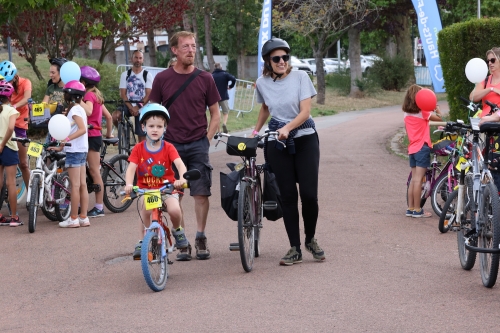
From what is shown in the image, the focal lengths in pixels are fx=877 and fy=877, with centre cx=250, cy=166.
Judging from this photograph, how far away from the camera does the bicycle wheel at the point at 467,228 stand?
7238 millimetres

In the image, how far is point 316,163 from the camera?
25.5 ft

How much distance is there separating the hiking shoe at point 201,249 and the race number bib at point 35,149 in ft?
9.27

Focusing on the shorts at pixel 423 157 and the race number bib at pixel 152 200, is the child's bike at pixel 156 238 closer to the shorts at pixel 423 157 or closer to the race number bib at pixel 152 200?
the race number bib at pixel 152 200

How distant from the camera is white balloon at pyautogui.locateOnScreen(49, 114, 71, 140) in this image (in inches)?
391

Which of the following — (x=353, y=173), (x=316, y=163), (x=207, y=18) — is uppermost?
(x=207, y=18)

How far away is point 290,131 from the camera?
25.1 ft

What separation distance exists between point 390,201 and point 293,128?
15.1ft

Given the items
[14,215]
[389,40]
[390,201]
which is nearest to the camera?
[14,215]

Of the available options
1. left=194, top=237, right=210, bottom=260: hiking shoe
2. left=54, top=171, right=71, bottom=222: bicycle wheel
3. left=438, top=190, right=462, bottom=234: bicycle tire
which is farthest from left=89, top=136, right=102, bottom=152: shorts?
left=438, top=190, right=462, bottom=234: bicycle tire

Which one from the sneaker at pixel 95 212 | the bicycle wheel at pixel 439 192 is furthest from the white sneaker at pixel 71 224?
the bicycle wheel at pixel 439 192

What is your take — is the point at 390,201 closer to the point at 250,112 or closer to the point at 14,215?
the point at 14,215

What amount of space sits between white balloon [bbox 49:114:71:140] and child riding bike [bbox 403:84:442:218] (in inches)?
160

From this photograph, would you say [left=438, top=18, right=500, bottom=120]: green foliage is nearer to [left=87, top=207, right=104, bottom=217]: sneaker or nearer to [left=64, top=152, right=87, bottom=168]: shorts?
[left=87, top=207, right=104, bottom=217]: sneaker

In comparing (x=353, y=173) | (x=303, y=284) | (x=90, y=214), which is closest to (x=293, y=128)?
(x=303, y=284)
